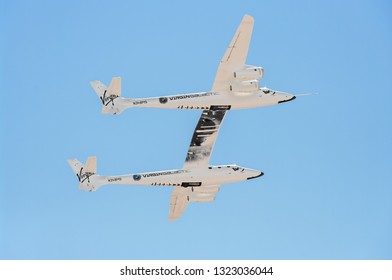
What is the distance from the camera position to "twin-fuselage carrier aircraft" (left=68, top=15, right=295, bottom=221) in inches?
2197

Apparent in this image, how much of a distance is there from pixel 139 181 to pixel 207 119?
628 cm

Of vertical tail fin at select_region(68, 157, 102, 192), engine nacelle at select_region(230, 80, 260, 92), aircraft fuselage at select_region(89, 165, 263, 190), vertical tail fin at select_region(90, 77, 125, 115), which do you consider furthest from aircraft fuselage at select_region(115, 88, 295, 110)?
aircraft fuselage at select_region(89, 165, 263, 190)

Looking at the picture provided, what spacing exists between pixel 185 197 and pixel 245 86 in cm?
1104

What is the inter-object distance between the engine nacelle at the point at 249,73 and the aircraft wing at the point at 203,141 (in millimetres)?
3494

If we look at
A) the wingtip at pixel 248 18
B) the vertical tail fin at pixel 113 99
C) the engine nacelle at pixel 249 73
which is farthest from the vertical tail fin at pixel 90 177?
the wingtip at pixel 248 18

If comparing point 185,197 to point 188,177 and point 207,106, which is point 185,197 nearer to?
point 188,177

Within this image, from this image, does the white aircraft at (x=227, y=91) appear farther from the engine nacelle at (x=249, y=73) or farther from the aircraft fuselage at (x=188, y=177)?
the aircraft fuselage at (x=188, y=177)

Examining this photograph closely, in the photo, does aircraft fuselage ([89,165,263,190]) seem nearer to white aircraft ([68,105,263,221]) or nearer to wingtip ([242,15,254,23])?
white aircraft ([68,105,263,221])

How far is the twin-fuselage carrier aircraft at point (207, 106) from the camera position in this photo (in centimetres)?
5581

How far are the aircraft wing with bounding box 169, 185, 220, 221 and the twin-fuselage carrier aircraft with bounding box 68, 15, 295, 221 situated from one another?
0.35m

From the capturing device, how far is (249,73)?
56406mm
